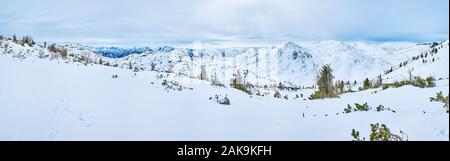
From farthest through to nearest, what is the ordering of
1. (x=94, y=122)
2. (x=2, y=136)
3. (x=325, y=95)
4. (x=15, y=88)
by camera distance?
(x=325, y=95)
(x=15, y=88)
(x=94, y=122)
(x=2, y=136)

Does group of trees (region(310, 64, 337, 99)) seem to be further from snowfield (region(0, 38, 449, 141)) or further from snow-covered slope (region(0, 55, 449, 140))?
snow-covered slope (region(0, 55, 449, 140))

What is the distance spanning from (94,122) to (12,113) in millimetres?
1059

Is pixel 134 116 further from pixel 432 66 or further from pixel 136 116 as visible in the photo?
pixel 432 66

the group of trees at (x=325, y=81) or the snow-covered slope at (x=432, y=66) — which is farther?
the snow-covered slope at (x=432, y=66)

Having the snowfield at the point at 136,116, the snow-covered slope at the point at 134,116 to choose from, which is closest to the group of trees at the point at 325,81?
the snowfield at the point at 136,116

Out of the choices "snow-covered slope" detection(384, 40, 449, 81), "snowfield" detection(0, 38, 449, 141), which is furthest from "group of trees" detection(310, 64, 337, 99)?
"snow-covered slope" detection(384, 40, 449, 81)

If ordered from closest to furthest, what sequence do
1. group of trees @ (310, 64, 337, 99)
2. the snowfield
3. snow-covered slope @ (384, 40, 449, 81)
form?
the snowfield, group of trees @ (310, 64, 337, 99), snow-covered slope @ (384, 40, 449, 81)

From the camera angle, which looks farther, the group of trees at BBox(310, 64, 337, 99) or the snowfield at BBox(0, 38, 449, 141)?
the group of trees at BBox(310, 64, 337, 99)

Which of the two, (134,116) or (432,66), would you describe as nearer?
(134,116)

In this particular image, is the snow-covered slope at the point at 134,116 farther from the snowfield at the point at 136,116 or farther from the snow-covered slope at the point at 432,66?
the snow-covered slope at the point at 432,66

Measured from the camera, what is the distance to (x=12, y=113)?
5625mm

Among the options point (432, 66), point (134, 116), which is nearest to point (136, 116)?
point (134, 116)
